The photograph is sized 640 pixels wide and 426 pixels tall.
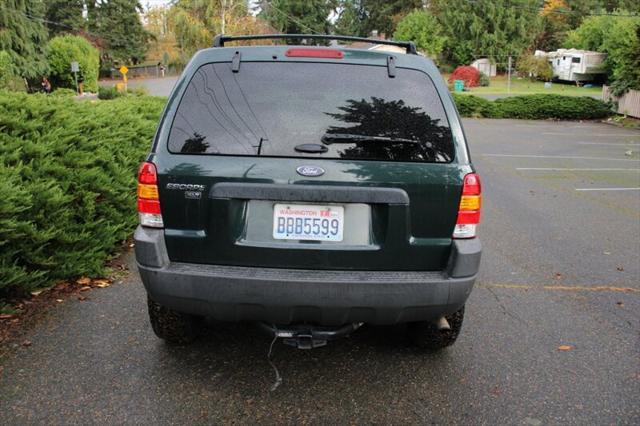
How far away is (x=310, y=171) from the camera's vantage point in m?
2.65

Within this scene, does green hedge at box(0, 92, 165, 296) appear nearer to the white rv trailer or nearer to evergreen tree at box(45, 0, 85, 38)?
the white rv trailer

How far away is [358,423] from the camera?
8.90ft

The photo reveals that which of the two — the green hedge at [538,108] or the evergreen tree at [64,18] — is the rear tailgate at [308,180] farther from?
the evergreen tree at [64,18]

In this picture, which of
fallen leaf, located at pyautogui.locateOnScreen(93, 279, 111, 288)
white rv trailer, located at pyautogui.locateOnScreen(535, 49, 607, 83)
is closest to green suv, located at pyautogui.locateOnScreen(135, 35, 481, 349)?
fallen leaf, located at pyautogui.locateOnScreen(93, 279, 111, 288)

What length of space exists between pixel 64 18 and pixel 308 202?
250 ft

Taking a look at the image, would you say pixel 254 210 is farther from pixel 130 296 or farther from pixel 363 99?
pixel 130 296

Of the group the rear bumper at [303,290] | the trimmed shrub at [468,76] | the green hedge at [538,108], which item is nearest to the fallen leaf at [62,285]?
the rear bumper at [303,290]

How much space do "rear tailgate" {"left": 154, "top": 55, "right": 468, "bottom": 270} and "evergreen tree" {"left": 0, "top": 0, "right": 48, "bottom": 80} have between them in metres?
42.6

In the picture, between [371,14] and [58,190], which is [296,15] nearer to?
[371,14]

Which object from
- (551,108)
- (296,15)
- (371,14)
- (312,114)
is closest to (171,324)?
(312,114)

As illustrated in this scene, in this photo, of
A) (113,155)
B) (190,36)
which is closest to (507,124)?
(113,155)

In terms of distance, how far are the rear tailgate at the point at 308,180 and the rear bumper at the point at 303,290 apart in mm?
59

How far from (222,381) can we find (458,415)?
131 centimetres

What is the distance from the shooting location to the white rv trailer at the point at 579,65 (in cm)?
5297
